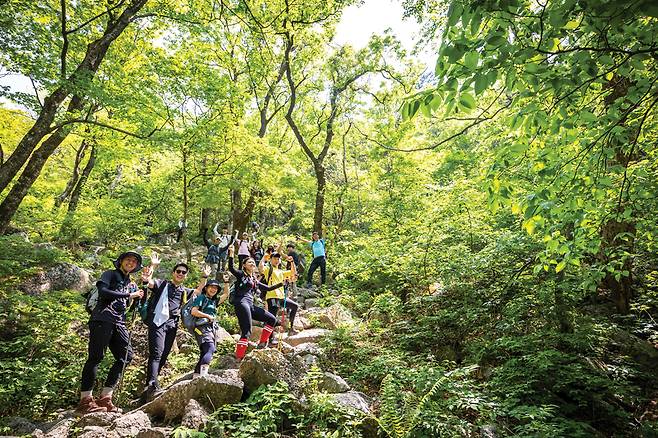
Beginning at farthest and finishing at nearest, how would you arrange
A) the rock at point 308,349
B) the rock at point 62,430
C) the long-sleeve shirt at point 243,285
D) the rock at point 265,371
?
the rock at point 308,349 → the long-sleeve shirt at point 243,285 → the rock at point 265,371 → the rock at point 62,430

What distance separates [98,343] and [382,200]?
14.5 meters

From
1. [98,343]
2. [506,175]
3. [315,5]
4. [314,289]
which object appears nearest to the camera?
[506,175]

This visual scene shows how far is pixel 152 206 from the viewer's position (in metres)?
22.4

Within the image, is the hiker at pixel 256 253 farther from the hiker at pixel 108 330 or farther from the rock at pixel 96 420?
the rock at pixel 96 420

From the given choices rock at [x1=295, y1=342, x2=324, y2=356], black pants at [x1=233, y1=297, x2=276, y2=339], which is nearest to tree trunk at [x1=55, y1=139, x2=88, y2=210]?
black pants at [x1=233, y1=297, x2=276, y2=339]

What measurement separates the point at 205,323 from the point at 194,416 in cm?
170

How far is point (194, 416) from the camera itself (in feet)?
14.0

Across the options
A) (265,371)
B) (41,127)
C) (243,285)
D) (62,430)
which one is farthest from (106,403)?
(41,127)

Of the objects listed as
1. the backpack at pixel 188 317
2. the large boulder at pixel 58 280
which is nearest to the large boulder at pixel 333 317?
the backpack at pixel 188 317

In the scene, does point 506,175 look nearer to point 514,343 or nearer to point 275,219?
point 514,343

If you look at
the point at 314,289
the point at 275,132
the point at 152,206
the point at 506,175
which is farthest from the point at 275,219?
the point at 506,175

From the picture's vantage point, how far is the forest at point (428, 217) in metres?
2.90

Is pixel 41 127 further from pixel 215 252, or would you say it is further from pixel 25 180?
pixel 215 252

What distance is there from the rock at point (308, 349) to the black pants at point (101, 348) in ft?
10.8
